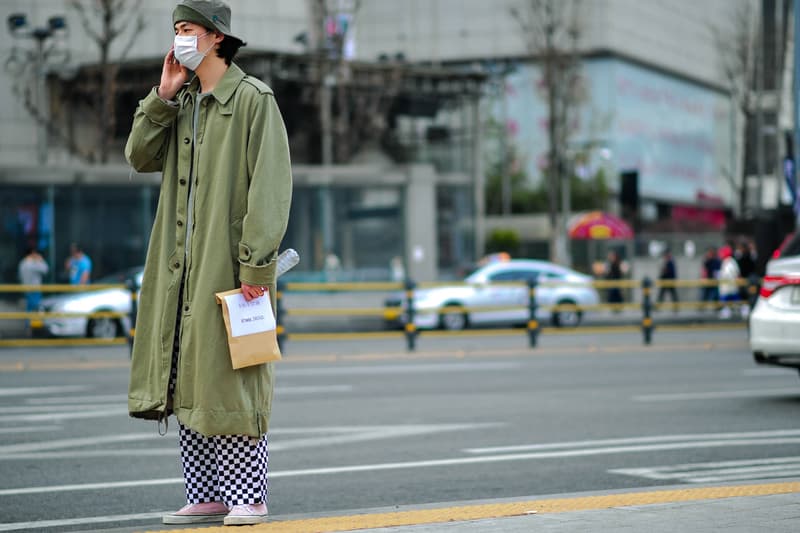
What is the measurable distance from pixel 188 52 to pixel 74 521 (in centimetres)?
240

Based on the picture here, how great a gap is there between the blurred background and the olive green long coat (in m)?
21.6

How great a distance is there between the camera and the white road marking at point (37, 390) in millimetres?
13836

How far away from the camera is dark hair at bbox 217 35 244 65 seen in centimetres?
567

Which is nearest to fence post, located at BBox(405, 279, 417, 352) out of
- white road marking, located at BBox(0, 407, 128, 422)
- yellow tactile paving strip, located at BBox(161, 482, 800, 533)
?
white road marking, located at BBox(0, 407, 128, 422)

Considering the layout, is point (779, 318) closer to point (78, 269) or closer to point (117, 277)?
point (78, 269)

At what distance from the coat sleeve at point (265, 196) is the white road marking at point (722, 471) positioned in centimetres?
338

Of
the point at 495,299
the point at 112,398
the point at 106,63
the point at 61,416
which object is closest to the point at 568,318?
the point at 495,299

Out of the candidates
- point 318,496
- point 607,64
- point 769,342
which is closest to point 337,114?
point 607,64

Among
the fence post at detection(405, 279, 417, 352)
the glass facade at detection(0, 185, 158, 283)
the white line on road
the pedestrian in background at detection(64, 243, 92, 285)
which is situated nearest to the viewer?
the white line on road

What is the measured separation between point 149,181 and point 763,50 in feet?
102

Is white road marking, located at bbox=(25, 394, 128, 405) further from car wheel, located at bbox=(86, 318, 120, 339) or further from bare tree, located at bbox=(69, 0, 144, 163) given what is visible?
bare tree, located at bbox=(69, 0, 144, 163)

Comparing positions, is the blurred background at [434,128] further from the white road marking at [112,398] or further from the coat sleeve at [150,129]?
the coat sleeve at [150,129]

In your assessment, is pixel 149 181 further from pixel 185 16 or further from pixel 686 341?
pixel 185 16

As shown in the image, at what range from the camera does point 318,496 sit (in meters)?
7.35
